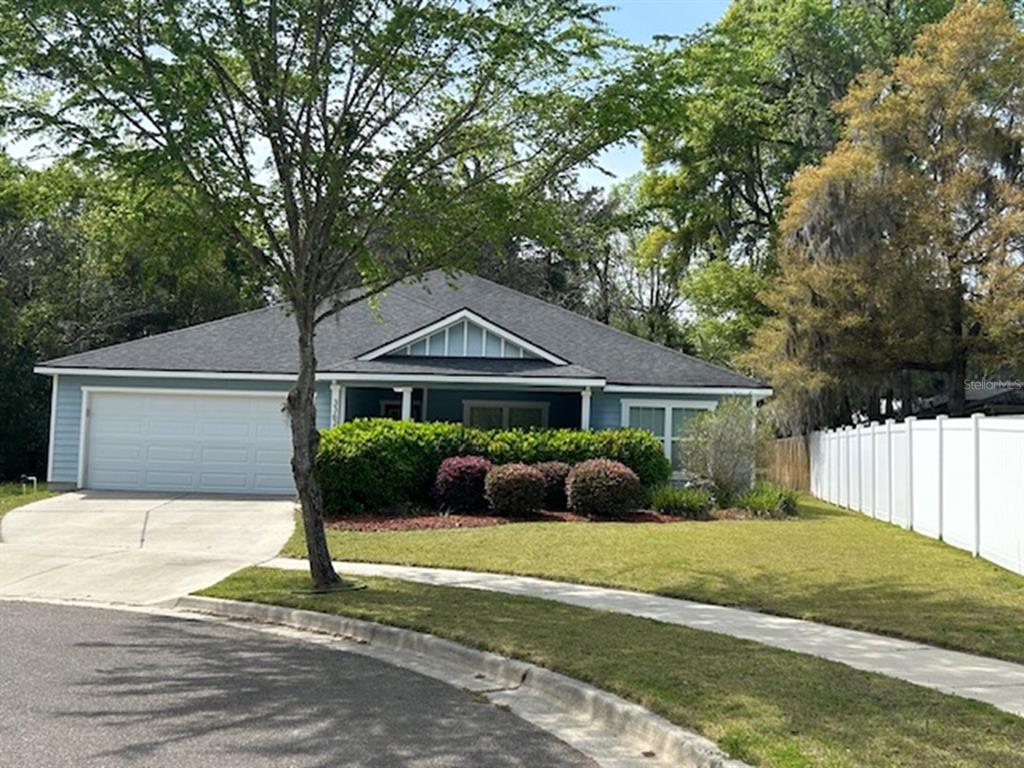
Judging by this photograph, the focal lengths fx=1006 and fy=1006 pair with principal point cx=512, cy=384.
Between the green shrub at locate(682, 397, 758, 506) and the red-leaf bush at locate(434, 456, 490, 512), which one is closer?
the red-leaf bush at locate(434, 456, 490, 512)

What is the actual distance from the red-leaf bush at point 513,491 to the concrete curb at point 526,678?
797 cm

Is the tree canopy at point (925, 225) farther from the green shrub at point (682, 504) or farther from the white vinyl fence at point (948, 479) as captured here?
the green shrub at point (682, 504)

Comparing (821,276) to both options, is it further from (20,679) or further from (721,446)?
(20,679)

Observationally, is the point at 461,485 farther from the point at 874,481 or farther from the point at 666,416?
the point at 874,481

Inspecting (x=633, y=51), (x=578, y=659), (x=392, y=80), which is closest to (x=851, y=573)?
(x=578, y=659)

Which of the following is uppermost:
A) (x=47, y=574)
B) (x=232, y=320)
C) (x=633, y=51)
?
(x=633, y=51)

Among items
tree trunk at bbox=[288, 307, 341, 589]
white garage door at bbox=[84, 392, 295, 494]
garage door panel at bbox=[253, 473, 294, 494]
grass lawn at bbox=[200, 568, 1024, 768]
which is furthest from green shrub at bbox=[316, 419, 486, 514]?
grass lawn at bbox=[200, 568, 1024, 768]

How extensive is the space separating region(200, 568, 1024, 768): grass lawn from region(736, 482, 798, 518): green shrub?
9.87 m

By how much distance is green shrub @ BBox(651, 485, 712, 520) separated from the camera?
62.0 feet

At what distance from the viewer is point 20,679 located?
23.7 feet

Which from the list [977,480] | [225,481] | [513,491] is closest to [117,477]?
[225,481]

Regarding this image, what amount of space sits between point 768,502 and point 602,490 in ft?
11.3

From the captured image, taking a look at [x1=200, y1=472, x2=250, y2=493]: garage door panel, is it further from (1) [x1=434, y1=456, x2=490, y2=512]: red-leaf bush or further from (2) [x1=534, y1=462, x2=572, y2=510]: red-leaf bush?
(2) [x1=534, y1=462, x2=572, y2=510]: red-leaf bush

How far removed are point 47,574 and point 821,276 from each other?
70.3ft
